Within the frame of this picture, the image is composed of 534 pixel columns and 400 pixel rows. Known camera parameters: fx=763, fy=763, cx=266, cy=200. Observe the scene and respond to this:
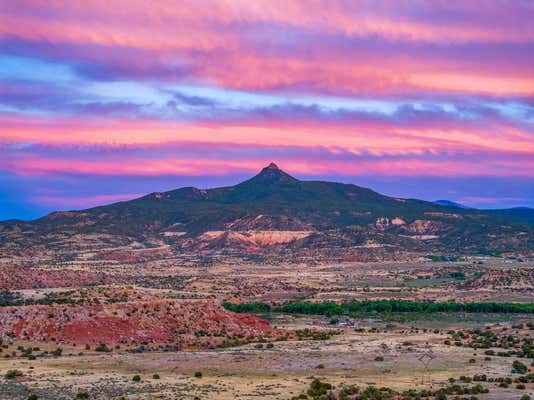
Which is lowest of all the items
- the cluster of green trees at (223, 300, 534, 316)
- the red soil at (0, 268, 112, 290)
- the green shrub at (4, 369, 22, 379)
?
the cluster of green trees at (223, 300, 534, 316)

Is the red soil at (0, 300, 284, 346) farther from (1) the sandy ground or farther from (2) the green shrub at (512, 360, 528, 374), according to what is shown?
(2) the green shrub at (512, 360, 528, 374)

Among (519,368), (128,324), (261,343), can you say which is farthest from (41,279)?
(519,368)

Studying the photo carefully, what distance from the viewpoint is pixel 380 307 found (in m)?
101

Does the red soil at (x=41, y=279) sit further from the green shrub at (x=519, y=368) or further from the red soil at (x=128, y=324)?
the green shrub at (x=519, y=368)

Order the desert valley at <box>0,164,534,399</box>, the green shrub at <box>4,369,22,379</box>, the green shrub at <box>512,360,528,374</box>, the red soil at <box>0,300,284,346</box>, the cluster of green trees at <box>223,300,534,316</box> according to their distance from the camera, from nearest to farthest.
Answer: the desert valley at <box>0,164,534,399</box> < the green shrub at <box>4,369,22,379</box> < the green shrub at <box>512,360,528,374</box> < the red soil at <box>0,300,284,346</box> < the cluster of green trees at <box>223,300,534,316</box>

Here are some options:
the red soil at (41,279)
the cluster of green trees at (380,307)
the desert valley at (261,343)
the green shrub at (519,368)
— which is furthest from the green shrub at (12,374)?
the red soil at (41,279)

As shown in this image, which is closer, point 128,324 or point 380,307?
point 128,324

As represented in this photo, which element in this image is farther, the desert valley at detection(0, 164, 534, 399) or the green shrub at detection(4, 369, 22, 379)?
the green shrub at detection(4, 369, 22, 379)

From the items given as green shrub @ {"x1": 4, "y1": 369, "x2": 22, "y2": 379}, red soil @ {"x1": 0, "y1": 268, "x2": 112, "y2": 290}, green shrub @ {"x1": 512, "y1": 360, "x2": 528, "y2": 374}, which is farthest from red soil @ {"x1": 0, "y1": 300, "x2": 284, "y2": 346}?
red soil @ {"x1": 0, "y1": 268, "x2": 112, "y2": 290}

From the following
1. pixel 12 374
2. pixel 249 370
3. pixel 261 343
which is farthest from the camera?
pixel 261 343

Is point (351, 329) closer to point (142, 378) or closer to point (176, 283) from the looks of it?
point (142, 378)

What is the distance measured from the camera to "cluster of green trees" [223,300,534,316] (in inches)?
3841

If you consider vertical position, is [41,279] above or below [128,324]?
above

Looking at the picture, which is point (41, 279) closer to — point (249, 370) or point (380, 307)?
point (380, 307)
